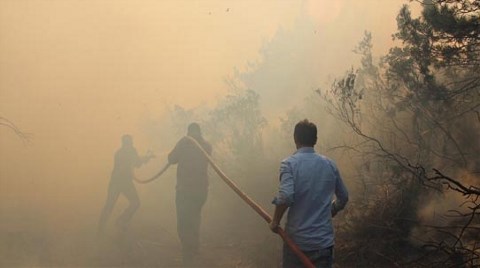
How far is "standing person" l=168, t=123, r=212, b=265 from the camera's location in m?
7.38

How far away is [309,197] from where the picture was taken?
4.07m

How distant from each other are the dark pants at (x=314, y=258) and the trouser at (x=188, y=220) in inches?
131

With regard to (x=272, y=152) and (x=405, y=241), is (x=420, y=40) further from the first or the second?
(x=272, y=152)

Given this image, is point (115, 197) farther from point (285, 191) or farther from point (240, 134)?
point (285, 191)

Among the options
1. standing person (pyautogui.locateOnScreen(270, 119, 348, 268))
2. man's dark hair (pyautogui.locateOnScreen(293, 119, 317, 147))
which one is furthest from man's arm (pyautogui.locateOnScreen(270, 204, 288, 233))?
man's dark hair (pyautogui.locateOnScreen(293, 119, 317, 147))

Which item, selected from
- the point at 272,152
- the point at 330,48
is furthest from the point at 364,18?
the point at 272,152

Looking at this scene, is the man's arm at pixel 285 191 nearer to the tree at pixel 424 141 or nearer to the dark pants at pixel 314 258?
the dark pants at pixel 314 258

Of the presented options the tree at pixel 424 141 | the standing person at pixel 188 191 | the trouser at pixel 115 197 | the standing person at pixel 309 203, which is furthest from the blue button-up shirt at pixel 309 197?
the trouser at pixel 115 197

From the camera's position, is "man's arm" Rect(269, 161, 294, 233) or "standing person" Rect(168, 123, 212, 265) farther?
"standing person" Rect(168, 123, 212, 265)

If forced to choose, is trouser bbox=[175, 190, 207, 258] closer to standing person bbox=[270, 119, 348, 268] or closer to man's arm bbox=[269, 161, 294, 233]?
standing person bbox=[270, 119, 348, 268]

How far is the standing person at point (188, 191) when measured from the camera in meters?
7.38

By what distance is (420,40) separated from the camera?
22.7 feet

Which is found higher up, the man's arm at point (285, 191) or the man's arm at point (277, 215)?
the man's arm at point (285, 191)

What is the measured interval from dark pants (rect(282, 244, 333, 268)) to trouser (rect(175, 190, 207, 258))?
333cm
